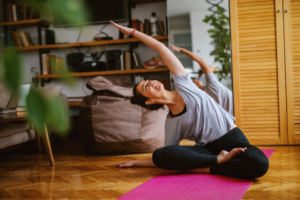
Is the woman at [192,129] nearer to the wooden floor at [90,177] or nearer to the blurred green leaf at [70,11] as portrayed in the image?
the wooden floor at [90,177]

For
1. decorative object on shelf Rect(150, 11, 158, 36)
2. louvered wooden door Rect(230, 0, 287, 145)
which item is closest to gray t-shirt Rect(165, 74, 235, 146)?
louvered wooden door Rect(230, 0, 287, 145)

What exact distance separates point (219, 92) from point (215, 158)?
56.8 inches

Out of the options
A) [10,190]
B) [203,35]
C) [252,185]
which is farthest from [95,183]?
[203,35]

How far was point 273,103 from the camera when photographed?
2607 mm

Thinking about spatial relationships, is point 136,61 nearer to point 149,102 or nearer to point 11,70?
point 149,102

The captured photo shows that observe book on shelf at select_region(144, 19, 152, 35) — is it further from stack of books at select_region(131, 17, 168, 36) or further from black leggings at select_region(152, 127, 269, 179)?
black leggings at select_region(152, 127, 269, 179)

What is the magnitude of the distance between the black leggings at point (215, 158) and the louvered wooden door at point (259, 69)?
1015 millimetres

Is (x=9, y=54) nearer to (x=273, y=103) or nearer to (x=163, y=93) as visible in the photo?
(x=163, y=93)

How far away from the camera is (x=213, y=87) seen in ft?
10.1

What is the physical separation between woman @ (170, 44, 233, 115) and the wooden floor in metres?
0.65

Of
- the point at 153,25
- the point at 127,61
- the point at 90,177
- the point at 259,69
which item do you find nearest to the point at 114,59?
the point at 127,61

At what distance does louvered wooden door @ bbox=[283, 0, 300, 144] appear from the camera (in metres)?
2.54

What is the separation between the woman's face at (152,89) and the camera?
1.75m

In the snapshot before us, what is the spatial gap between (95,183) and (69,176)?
288 mm
